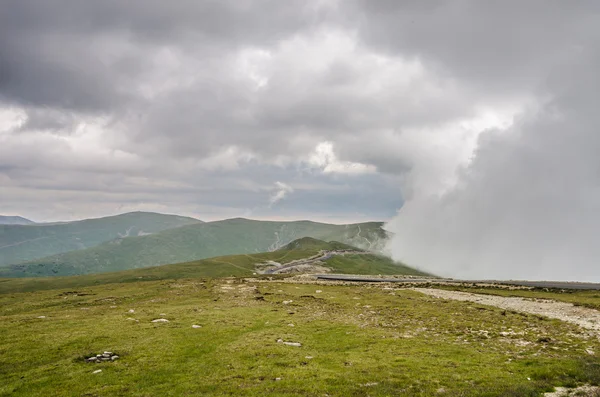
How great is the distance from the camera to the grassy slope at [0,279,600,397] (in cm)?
2452

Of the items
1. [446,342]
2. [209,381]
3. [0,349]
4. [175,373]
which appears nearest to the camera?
[209,381]

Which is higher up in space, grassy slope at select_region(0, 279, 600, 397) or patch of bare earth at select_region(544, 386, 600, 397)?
patch of bare earth at select_region(544, 386, 600, 397)

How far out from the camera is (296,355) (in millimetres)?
32188

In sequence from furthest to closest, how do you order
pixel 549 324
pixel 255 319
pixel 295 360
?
pixel 255 319 → pixel 549 324 → pixel 295 360

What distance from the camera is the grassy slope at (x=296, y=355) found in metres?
24.5

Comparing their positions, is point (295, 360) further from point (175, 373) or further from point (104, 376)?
point (104, 376)

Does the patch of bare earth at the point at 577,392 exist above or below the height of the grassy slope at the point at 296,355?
above

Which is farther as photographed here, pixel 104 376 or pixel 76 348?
pixel 76 348

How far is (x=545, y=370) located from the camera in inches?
1029

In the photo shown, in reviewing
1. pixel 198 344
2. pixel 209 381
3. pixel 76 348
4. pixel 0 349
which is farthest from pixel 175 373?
pixel 0 349

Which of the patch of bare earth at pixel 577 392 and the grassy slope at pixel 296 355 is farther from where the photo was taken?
the grassy slope at pixel 296 355

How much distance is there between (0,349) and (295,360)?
30.1 m

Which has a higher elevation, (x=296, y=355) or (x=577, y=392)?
(x=577, y=392)

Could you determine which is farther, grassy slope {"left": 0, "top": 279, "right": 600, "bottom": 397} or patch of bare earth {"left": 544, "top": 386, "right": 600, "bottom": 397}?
grassy slope {"left": 0, "top": 279, "right": 600, "bottom": 397}
